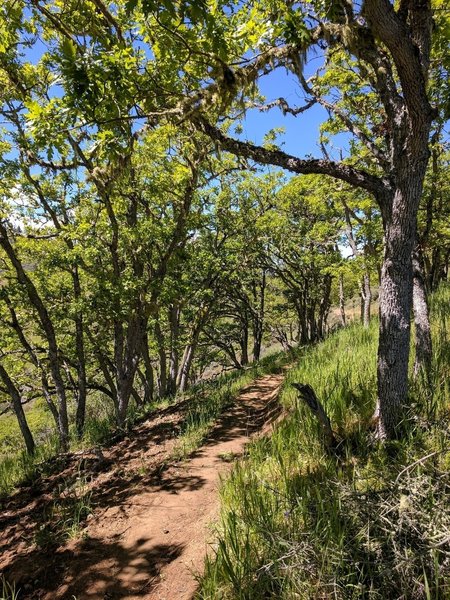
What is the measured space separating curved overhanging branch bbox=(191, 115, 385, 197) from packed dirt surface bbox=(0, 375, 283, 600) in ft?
11.8

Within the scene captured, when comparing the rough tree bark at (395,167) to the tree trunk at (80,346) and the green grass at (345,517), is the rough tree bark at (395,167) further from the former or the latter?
the tree trunk at (80,346)

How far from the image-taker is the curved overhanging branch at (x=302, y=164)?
3.38m

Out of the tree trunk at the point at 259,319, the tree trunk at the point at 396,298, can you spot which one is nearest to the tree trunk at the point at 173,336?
the tree trunk at the point at 259,319

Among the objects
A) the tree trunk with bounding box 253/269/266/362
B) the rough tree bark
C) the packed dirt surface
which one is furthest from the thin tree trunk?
the tree trunk with bounding box 253/269/266/362

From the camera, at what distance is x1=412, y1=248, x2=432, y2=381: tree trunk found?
4.57 meters

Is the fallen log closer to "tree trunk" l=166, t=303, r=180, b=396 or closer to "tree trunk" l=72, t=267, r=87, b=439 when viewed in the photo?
"tree trunk" l=72, t=267, r=87, b=439

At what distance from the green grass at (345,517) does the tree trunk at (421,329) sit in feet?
1.13

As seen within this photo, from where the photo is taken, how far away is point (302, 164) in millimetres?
3402

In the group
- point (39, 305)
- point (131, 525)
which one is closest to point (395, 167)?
point (131, 525)

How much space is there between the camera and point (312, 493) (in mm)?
3096

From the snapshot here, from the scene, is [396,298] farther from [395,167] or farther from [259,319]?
[259,319]

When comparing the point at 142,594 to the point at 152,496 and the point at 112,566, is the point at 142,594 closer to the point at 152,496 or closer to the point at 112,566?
the point at 112,566

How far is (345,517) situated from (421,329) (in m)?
3.13

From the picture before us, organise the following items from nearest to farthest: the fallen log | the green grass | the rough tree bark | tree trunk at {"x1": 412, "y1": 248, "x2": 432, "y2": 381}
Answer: the green grass → the rough tree bark → the fallen log → tree trunk at {"x1": 412, "y1": 248, "x2": 432, "y2": 381}
